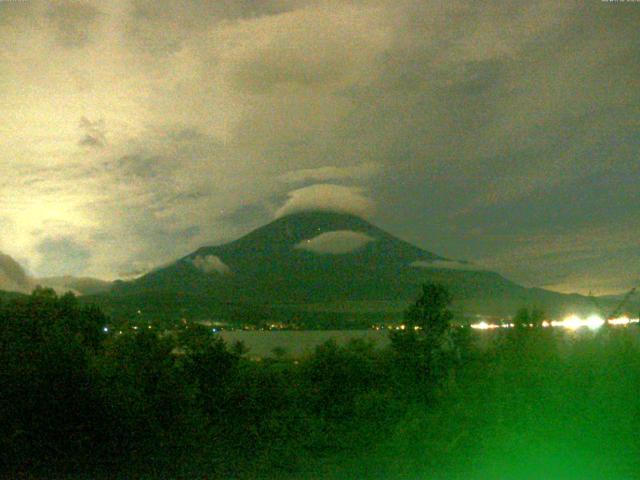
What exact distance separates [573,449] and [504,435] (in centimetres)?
92

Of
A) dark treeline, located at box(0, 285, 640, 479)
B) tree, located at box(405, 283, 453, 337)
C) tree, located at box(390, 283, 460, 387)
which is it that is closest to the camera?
dark treeline, located at box(0, 285, 640, 479)

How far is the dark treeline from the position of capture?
9.46 metres

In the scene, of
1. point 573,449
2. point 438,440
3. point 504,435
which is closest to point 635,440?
point 573,449

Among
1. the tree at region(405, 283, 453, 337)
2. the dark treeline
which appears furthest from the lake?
the dark treeline

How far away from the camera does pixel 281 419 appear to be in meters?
13.0

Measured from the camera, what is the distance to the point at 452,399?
1233cm

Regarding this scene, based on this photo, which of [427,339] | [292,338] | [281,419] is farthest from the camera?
[292,338]

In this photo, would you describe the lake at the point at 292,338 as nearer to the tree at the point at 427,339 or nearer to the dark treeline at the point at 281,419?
the tree at the point at 427,339

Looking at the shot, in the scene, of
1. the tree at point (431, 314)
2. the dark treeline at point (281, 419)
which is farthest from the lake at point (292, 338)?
the dark treeline at point (281, 419)

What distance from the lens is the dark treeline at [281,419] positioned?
31.0 ft

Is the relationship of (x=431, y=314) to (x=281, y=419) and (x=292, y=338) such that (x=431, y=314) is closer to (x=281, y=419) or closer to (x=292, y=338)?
(x=292, y=338)

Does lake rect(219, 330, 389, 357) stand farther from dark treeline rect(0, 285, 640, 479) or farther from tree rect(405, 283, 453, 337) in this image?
dark treeline rect(0, 285, 640, 479)

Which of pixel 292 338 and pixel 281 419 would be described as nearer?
pixel 281 419

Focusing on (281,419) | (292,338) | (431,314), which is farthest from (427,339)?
(292,338)
